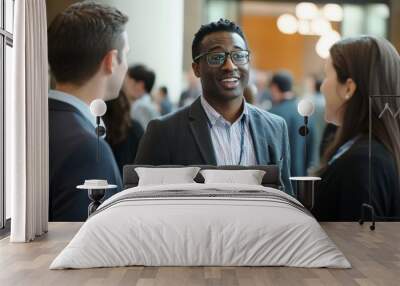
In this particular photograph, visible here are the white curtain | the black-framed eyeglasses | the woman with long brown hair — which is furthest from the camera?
the woman with long brown hair

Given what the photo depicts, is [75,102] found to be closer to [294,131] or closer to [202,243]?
[294,131]

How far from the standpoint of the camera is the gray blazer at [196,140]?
288 inches

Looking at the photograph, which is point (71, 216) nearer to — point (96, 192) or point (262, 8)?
point (96, 192)

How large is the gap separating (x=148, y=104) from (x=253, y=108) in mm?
1177

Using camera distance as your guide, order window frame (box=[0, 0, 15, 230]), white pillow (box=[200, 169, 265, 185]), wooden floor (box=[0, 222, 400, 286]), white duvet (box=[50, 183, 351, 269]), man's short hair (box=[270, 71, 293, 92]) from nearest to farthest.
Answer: wooden floor (box=[0, 222, 400, 286]) → white duvet (box=[50, 183, 351, 269]) → window frame (box=[0, 0, 15, 230]) → white pillow (box=[200, 169, 265, 185]) → man's short hair (box=[270, 71, 293, 92])

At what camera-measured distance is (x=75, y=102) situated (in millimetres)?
7402

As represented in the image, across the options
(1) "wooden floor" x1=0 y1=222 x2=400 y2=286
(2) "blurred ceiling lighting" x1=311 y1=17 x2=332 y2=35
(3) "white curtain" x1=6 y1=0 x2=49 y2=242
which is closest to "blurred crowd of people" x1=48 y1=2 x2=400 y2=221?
(2) "blurred ceiling lighting" x1=311 y1=17 x2=332 y2=35

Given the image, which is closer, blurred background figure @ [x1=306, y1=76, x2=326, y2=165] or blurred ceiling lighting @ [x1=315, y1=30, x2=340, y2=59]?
blurred background figure @ [x1=306, y1=76, x2=326, y2=165]

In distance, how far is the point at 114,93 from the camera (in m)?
7.43

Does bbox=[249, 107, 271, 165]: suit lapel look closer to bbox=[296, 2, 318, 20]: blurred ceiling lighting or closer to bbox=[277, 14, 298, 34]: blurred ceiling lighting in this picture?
bbox=[277, 14, 298, 34]: blurred ceiling lighting

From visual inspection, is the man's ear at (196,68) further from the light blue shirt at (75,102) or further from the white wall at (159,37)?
the light blue shirt at (75,102)

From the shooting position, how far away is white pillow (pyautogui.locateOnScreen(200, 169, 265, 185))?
266 inches

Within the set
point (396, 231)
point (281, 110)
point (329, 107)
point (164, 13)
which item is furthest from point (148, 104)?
point (396, 231)

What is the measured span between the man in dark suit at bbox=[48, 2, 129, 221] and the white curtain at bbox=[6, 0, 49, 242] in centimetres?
79
